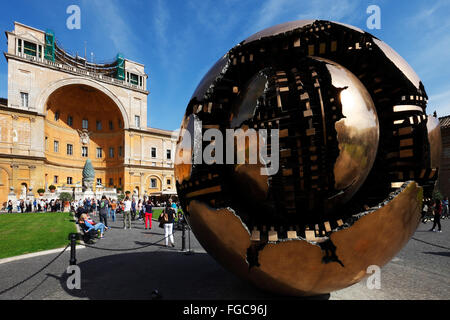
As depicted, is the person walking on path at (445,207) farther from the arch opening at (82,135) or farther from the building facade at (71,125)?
the arch opening at (82,135)

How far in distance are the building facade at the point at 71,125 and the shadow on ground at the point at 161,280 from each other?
23810mm

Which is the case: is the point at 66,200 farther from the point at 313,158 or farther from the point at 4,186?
the point at 313,158

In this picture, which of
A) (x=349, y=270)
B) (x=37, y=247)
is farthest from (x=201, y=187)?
(x=37, y=247)

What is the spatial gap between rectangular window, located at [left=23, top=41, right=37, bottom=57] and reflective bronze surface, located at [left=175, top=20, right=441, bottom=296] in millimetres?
42929

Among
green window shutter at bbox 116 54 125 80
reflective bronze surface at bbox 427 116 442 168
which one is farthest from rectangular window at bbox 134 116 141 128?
reflective bronze surface at bbox 427 116 442 168

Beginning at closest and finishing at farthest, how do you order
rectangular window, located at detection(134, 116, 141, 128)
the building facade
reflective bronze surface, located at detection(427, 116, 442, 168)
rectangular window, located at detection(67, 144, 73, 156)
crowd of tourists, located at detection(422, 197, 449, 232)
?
reflective bronze surface, located at detection(427, 116, 442, 168), crowd of tourists, located at detection(422, 197, 449, 232), the building facade, rectangular window, located at detection(67, 144, 73, 156), rectangular window, located at detection(134, 116, 141, 128)

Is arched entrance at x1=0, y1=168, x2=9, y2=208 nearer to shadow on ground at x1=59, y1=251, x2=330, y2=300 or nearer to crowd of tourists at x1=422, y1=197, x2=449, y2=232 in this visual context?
shadow on ground at x1=59, y1=251, x2=330, y2=300

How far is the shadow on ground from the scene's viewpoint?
3766 mm

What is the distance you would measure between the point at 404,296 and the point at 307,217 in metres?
2.37

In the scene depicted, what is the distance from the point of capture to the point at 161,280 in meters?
4.48

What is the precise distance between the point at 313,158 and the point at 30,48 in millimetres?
44609

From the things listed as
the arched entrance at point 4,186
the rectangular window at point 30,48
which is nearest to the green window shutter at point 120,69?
the rectangular window at point 30,48

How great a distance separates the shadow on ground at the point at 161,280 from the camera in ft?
12.4

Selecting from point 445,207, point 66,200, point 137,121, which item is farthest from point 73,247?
point 137,121
